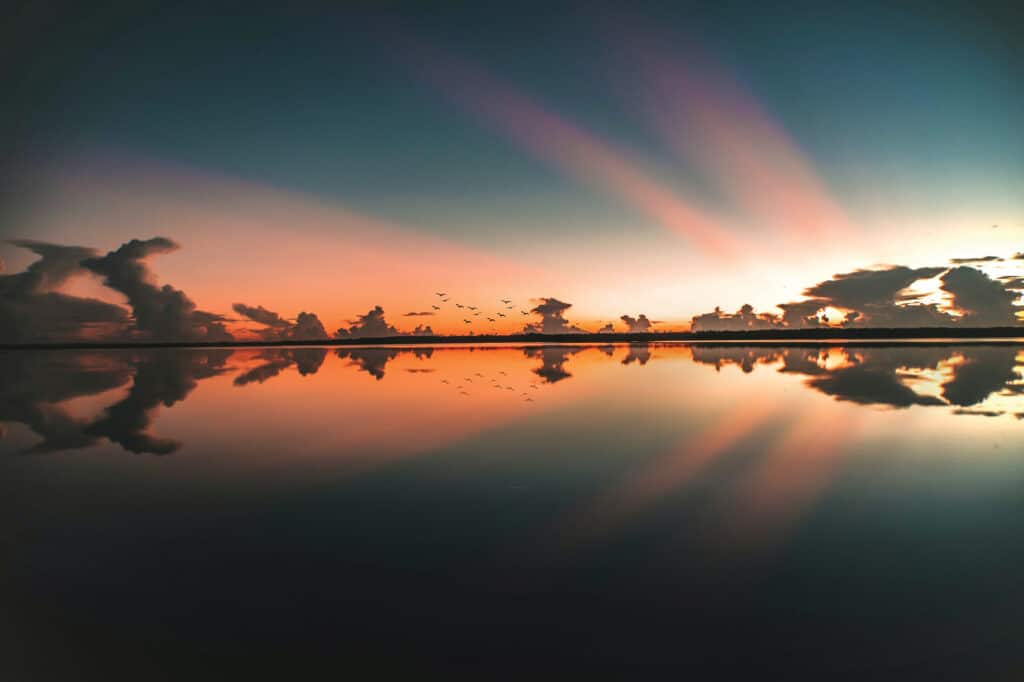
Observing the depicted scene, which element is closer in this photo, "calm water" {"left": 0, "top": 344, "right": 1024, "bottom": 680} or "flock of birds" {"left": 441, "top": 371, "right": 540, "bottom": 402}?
"calm water" {"left": 0, "top": 344, "right": 1024, "bottom": 680}

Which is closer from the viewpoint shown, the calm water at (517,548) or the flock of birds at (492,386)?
the calm water at (517,548)

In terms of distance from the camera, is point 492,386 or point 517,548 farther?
point 492,386

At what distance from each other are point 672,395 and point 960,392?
60.3 ft

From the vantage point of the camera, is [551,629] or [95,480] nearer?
[551,629]

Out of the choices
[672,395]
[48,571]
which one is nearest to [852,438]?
[672,395]

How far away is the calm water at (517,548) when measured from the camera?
25.1 feet

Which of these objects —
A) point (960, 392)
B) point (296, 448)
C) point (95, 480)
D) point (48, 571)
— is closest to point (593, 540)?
point (48, 571)

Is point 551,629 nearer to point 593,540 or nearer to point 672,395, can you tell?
point 593,540

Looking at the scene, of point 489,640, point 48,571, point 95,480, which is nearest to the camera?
point 489,640

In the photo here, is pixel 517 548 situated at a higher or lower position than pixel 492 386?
lower

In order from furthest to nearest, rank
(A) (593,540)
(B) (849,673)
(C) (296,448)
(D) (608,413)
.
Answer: (D) (608,413), (C) (296,448), (A) (593,540), (B) (849,673)

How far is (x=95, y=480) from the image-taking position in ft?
56.1

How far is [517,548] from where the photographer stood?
11.1 metres

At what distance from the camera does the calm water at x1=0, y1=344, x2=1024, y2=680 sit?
25.1 feet
